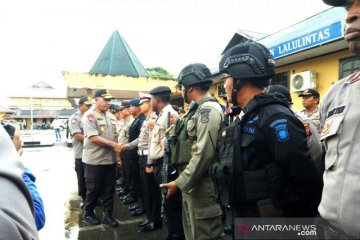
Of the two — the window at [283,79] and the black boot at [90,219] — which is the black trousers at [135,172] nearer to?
the black boot at [90,219]

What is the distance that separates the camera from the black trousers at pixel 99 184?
14.3ft

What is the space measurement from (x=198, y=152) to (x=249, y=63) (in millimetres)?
990

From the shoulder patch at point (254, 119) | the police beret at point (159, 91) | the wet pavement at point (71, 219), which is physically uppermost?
the police beret at point (159, 91)

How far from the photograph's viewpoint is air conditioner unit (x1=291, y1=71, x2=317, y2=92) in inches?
248

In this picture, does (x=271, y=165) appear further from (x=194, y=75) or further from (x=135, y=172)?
(x=135, y=172)

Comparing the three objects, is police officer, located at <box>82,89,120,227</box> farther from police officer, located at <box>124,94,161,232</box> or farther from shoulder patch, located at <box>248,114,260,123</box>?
shoulder patch, located at <box>248,114,260,123</box>

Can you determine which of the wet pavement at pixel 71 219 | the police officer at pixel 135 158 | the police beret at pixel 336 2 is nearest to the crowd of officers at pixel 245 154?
the police beret at pixel 336 2

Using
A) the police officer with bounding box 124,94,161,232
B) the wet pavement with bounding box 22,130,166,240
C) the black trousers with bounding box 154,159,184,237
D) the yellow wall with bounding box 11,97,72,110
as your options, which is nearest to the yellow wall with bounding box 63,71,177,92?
the wet pavement with bounding box 22,130,166,240

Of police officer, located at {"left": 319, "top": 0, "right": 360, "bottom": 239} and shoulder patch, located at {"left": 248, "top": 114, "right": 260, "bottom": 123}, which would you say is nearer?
police officer, located at {"left": 319, "top": 0, "right": 360, "bottom": 239}

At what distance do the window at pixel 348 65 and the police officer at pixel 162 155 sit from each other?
12.7 feet

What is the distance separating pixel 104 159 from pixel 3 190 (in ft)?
12.6

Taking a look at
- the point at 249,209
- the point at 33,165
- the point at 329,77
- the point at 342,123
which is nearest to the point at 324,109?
the point at 342,123

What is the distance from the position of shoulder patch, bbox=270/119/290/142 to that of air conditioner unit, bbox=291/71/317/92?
525 cm

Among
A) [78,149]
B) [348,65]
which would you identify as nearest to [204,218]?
[78,149]
